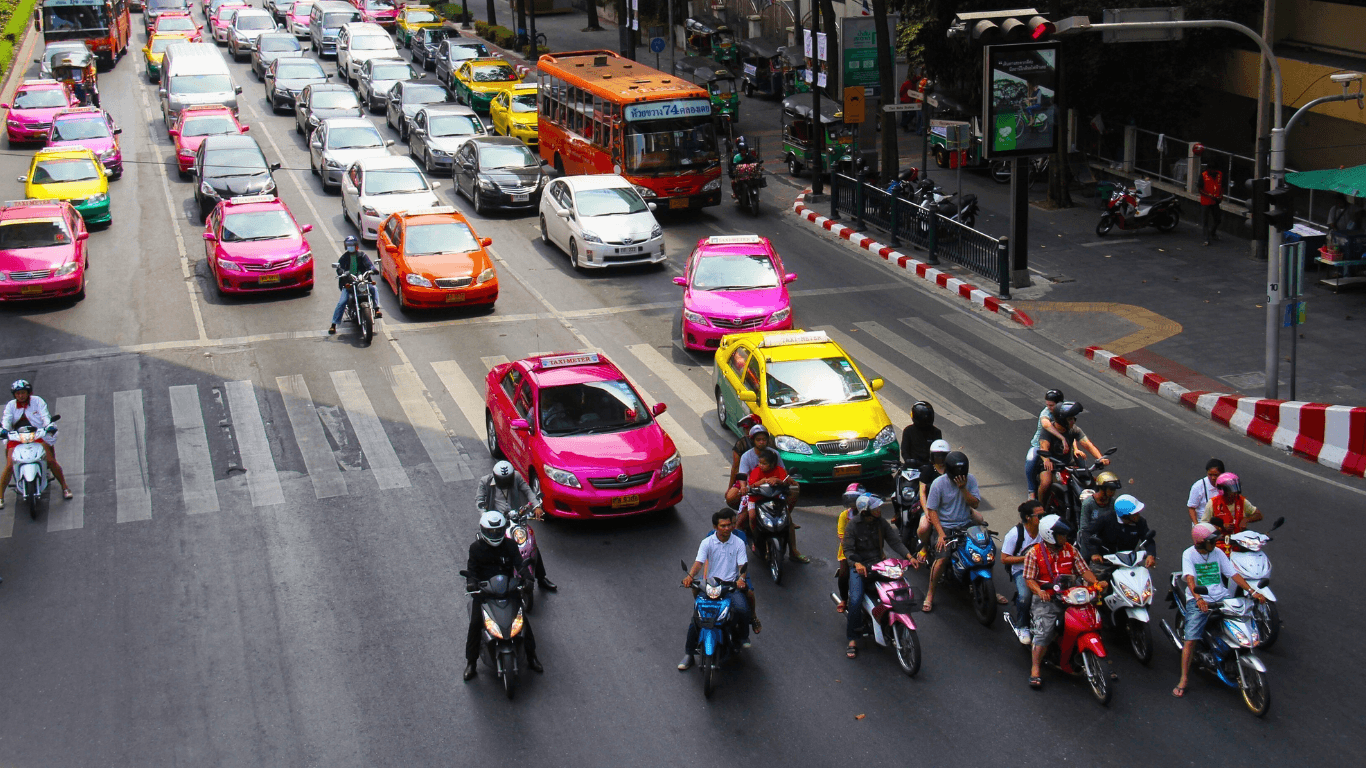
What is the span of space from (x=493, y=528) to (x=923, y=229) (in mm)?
17445

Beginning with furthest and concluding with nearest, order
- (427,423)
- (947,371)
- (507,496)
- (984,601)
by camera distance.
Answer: (947,371)
(427,423)
(507,496)
(984,601)

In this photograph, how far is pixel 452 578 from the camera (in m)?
13.5

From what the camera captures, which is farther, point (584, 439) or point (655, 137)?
point (655, 137)

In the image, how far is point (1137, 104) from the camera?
30250 millimetres

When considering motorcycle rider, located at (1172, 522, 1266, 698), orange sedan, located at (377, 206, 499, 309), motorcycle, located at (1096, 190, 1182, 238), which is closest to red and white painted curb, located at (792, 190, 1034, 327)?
motorcycle, located at (1096, 190, 1182, 238)

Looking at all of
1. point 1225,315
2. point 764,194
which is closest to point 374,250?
point 764,194

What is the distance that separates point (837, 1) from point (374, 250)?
24.3 metres

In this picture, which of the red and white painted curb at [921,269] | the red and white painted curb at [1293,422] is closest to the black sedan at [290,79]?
the red and white painted curb at [921,269]

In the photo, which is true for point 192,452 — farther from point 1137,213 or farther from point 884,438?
point 1137,213

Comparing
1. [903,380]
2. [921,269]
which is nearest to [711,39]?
[921,269]

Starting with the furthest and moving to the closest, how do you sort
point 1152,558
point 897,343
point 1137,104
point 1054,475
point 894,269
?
point 1137,104, point 894,269, point 897,343, point 1054,475, point 1152,558

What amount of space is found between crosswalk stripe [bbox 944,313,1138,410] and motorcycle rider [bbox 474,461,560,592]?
364 inches

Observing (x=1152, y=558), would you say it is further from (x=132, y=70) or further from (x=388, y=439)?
(x=132, y=70)

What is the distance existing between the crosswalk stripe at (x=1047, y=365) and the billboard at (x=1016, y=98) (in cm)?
335
